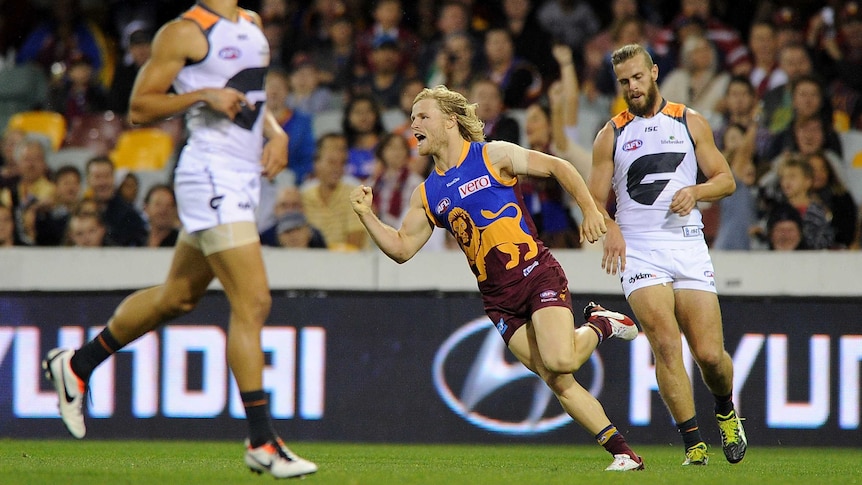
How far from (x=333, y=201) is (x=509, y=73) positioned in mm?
2622

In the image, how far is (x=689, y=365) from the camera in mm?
9227

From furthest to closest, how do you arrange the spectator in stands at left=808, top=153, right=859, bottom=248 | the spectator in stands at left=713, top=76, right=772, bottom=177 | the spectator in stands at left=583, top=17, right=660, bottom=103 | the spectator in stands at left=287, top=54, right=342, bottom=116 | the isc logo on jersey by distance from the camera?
the spectator in stands at left=287, top=54, right=342, bottom=116, the spectator in stands at left=583, top=17, right=660, bottom=103, the spectator in stands at left=713, top=76, right=772, bottom=177, the spectator in stands at left=808, top=153, right=859, bottom=248, the isc logo on jersey

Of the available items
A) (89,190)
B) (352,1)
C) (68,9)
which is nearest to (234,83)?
(89,190)

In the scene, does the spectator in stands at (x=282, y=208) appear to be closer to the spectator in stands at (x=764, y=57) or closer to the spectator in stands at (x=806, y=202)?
the spectator in stands at (x=806, y=202)

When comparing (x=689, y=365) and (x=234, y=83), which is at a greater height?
(x=234, y=83)

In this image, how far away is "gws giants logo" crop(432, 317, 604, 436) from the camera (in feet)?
30.8

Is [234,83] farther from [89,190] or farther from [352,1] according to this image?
[352,1]

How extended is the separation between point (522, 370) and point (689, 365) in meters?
1.30

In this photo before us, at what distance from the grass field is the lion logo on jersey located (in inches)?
46.3

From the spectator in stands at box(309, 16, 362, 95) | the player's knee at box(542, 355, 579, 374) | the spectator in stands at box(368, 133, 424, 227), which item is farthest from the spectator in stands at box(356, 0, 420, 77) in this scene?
the player's knee at box(542, 355, 579, 374)

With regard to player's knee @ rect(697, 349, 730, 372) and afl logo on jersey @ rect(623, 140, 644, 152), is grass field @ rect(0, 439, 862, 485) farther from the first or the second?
afl logo on jersey @ rect(623, 140, 644, 152)

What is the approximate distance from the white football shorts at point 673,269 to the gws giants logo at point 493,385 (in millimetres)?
2460

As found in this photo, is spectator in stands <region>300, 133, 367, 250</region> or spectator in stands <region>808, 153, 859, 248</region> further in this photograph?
spectator in stands <region>300, 133, 367, 250</region>

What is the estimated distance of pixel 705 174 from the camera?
7.12 metres
